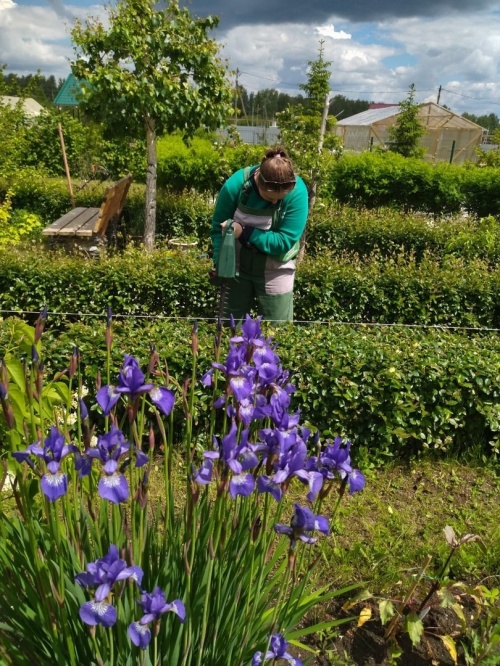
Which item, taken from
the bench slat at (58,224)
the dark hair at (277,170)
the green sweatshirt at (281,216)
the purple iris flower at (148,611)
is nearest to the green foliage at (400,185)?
the bench slat at (58,224)

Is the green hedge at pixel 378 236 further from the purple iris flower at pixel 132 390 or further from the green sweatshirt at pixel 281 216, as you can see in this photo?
the purple iris flower at pixel 132 390

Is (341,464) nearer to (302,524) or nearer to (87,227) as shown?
(302,524)

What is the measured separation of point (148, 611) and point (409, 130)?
24.3 metres

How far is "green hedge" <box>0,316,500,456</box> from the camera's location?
342 centimetres

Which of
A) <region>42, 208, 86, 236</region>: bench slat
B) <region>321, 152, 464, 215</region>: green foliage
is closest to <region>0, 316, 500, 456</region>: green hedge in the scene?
<region>42, 208, 86, 236</region>: bench slat

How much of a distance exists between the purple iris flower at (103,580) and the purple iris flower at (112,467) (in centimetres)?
10

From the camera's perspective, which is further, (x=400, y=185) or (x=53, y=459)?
(x=400, y=185)

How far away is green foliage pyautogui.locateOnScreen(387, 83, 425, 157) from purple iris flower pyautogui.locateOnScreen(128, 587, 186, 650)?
23.5 meters

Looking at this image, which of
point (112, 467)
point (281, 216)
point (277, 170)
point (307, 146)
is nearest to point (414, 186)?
point (307, 146)

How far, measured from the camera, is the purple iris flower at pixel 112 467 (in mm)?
1047

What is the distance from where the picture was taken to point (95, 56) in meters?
7.09

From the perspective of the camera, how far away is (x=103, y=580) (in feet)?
3.20

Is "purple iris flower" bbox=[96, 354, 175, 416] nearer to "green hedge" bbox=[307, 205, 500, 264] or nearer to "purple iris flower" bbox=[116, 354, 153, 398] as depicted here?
"purple iris flower" bbox=[116, 354, 153, 398]

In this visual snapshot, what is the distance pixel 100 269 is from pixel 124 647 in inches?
185
